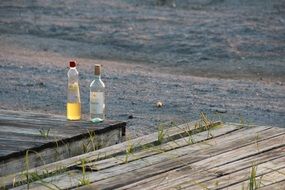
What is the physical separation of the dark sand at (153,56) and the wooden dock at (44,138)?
7.13ft

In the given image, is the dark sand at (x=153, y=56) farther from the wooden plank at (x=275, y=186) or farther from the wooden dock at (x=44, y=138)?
the wooden plank at (x=275, y=186)

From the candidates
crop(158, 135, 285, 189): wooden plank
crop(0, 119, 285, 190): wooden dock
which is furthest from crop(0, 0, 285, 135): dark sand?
crop(158, 135, 285, 189): wooden plank

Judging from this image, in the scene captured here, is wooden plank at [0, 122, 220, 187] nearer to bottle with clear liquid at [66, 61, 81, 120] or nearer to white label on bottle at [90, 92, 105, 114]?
white label on bottle at [90, 92, 105, 114]

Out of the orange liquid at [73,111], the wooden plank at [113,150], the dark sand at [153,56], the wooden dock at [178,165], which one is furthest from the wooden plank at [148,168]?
the dark sand at [153,56]

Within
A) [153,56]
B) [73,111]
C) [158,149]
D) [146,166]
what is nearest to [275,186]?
[146,166]

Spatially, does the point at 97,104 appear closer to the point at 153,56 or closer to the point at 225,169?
the point at 225,169

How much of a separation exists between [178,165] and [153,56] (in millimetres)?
7997

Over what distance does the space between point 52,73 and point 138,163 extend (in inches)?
242

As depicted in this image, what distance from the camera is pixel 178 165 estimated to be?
186 inches

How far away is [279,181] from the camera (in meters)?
4.46

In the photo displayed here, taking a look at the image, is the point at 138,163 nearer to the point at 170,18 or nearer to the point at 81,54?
the point at 81,54

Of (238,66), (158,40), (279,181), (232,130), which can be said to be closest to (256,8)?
(158,40)

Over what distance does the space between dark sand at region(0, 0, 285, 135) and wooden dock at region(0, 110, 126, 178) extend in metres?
2.17

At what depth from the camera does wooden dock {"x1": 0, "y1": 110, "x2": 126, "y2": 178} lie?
5.17 metres
